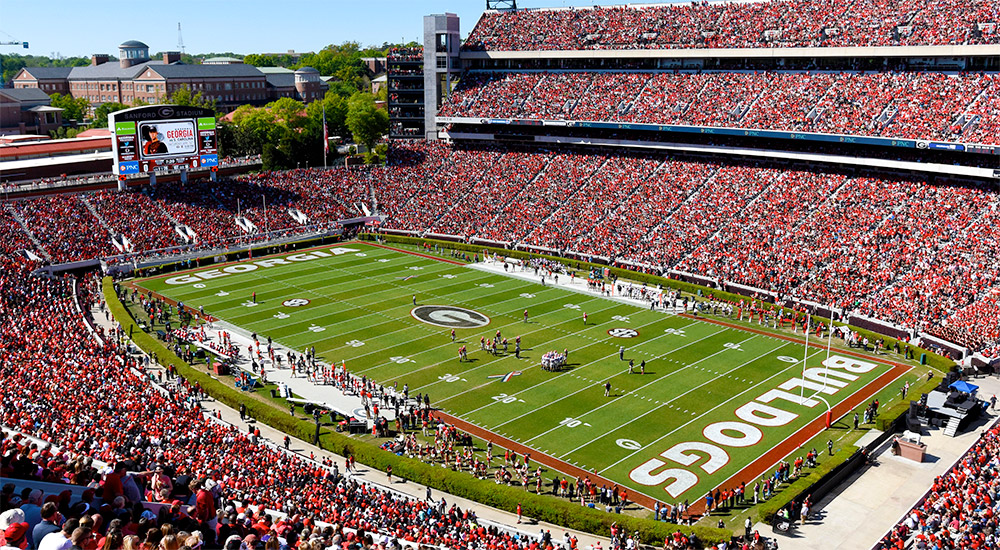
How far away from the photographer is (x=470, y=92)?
245ft

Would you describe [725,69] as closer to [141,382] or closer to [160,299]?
[160,299]

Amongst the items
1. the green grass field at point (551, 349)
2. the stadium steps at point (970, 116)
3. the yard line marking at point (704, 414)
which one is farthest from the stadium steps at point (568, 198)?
the stadium steps at point (970, 116)

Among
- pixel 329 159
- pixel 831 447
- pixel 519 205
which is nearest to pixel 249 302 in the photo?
pixel 519 205

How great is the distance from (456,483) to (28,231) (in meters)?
39.8

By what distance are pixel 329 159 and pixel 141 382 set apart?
219 ft

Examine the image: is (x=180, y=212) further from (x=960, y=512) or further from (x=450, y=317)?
(x=960, y=512)

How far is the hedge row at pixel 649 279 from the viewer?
3644 cm

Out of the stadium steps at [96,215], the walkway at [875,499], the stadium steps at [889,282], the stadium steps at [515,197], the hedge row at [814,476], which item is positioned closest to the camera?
the walkway at [875,499]

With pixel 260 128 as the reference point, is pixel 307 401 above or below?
below

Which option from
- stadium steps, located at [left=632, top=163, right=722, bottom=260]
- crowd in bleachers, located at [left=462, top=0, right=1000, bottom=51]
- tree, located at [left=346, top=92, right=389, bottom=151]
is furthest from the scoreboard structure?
tree, located at [left=346, top=92, right=389, bottom=151]

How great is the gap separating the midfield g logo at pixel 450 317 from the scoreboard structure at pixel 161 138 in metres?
25.4

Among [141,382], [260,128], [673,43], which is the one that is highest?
[673,43]

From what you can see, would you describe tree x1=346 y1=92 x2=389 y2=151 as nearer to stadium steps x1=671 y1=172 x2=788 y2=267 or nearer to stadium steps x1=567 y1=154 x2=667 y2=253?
stadium steps x1=567 y1=154 x2=667 y2=253

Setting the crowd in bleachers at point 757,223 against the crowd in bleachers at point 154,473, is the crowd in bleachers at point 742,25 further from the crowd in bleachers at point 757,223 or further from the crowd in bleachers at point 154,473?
the crowd in bleachers at point 154,473
